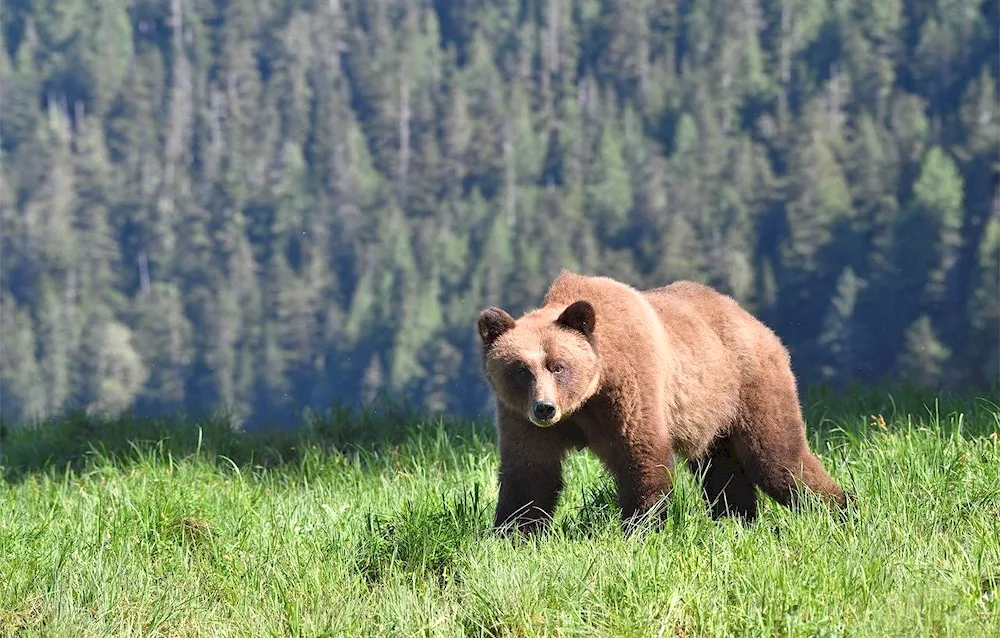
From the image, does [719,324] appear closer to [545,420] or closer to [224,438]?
[545,420]

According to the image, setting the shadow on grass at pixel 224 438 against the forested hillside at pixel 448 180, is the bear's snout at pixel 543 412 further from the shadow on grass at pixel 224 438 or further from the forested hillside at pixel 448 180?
the forested hillside at pixel 448 180

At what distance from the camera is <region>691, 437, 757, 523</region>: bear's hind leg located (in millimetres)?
5504

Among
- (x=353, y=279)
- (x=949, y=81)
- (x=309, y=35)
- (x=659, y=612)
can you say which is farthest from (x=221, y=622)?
(x=309, y=35)

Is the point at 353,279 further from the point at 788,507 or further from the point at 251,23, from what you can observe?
the point at 788,507

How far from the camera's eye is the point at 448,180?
120562mm

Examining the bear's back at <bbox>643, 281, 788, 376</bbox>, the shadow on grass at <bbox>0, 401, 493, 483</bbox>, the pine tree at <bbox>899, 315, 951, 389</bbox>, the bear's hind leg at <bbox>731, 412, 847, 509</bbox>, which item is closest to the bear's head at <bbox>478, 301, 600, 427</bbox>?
the bear's back at <bbox>643, 281, 788, 376</bbox>

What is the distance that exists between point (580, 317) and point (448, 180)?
116 meters

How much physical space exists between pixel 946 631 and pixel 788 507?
1.55 metres

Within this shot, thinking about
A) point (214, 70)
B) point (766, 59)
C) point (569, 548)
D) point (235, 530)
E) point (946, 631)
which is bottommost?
point (214, 70)

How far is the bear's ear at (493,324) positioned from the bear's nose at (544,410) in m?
0.41

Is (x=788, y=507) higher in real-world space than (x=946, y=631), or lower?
lower

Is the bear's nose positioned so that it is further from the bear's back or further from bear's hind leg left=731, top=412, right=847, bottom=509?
bear's hind leg left=731, top=412, right=847, bottom=509

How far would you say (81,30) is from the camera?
145m

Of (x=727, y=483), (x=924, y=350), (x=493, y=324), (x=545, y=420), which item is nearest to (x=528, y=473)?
(x=545, y=420)
